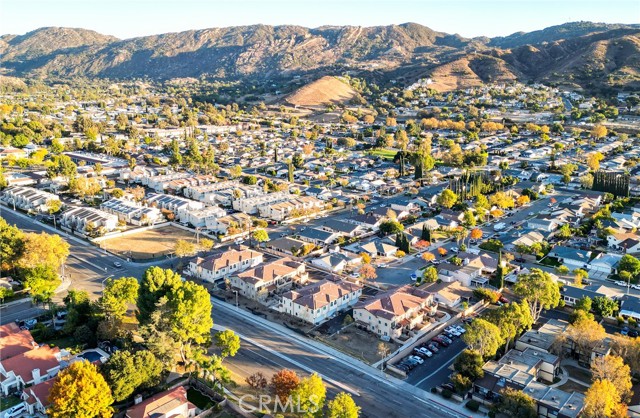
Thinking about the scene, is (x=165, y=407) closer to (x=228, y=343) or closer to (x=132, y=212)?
(x=228, y=343)

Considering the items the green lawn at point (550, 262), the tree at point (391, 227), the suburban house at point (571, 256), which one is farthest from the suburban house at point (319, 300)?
the suburban house at point (571, 256)

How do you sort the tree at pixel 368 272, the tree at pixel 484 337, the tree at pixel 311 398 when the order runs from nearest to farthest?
the tree at pixel 311 398 < the tree at pixel 484 337 < the tree at pixel 368 272

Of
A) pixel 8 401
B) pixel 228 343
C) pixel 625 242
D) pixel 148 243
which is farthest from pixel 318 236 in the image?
pixel 8 401

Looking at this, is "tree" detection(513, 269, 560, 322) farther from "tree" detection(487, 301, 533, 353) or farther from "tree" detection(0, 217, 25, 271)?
"tree" detection(0, 217, 25, 271)

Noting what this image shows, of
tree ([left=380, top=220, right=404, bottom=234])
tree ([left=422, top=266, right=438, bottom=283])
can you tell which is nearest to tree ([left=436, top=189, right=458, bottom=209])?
tree ([left=380, top=220, right=404, bottom=234])

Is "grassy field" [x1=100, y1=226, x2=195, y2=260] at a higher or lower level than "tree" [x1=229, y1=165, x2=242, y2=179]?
lower

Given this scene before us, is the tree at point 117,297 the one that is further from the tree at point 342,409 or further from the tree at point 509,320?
the tree at point 509,320
